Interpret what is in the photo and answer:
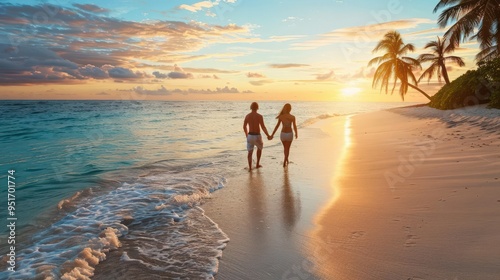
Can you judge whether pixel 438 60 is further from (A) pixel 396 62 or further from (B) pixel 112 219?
(B) pixel 112 219

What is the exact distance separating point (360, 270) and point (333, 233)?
1.13 m

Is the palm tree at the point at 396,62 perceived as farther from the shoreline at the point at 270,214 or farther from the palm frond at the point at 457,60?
the shoreline at the point at 270,214

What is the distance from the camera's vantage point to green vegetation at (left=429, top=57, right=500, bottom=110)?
17281 millimetres

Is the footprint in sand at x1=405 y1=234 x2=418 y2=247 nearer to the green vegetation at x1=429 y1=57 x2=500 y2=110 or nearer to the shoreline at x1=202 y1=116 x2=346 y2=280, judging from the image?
the shoreline at x1=202 y1=116 x2=346 y2=280

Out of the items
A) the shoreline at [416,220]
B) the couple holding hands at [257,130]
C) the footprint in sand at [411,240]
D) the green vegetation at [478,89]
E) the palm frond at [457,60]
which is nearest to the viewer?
the shoreline at [416,220]

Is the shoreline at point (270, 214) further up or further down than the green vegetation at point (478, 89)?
further down

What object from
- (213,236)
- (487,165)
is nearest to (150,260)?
(213,236)

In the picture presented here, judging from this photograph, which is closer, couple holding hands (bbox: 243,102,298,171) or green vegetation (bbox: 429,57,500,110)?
couple holding hands (bbox: 243,102,298,171)

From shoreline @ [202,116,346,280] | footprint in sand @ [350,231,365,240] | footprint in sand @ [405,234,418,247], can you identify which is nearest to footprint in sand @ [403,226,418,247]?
footprint in sand @ [405,234,418,247]

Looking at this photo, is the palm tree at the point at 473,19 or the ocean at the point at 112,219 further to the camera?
the palm tree at the point at 473,19

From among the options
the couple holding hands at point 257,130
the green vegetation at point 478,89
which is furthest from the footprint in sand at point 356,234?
the green vegetation at point 478,89

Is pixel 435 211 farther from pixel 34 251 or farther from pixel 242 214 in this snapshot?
pixel 34 251

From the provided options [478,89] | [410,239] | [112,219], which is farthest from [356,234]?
[478,89]

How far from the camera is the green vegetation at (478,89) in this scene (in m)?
17.3
